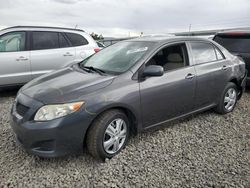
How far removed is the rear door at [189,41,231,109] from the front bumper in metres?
→ 2.06

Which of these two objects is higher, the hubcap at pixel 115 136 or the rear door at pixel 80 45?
the rear door at pixel 80 45

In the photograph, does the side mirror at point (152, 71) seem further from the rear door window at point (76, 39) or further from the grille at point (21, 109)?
the rear door window at point (76, 39)

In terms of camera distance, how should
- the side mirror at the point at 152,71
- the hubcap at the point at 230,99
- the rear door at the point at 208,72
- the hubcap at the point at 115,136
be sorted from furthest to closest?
the hubcap at the point at 230,99 → the rear door at the point at 208,72 → the side mirror at the point at 152,71 → the hubcap at the point at 115,136

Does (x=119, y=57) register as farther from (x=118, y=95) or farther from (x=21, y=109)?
(x=21, y=109)

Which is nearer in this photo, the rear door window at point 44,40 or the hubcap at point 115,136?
the hubcap at point 115,136

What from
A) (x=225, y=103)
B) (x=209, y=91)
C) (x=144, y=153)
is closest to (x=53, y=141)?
(x=144, y=153)

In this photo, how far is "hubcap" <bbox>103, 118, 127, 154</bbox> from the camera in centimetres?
298

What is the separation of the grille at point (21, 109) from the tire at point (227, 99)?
128 inches

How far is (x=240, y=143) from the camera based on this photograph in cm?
355

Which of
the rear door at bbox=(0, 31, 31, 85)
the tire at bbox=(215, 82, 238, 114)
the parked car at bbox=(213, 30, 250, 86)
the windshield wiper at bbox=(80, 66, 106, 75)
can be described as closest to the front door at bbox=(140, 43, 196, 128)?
the windshield wiper at bbox=(80, 66, 106, 75)

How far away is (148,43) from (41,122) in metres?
1.94

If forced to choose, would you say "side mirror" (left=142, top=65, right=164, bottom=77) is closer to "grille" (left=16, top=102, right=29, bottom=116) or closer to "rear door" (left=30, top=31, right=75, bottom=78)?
"grille" (left=16, top=102, right=29, bottom=116)

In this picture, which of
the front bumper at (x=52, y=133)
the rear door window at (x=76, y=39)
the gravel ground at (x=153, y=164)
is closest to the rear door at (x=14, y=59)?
the rear door window at (x=76, y=39)

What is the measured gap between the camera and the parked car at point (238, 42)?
5804mm
